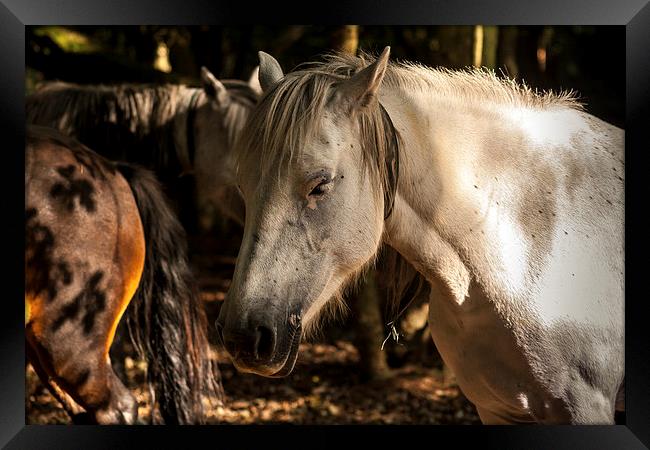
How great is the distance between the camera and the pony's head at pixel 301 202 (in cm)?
155

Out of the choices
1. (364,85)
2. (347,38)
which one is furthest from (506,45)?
(364,85)

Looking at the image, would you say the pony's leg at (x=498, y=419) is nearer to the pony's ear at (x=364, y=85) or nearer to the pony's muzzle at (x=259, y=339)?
→ the pony's muzzle at (x=259, y=339)

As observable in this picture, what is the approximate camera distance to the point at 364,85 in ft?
5.18

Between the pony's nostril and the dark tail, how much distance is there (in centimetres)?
125

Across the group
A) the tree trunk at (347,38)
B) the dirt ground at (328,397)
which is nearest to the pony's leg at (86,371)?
the dirt ground at (328,397)

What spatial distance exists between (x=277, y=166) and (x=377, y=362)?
3008 millimetres

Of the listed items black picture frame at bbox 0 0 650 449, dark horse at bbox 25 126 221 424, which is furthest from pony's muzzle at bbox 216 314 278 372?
dark horse at bbox 25 126 221 424

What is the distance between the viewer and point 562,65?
6.38m

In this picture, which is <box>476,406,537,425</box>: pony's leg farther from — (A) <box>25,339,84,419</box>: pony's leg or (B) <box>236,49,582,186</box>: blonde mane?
(A) <box>25,339,84,419</box>: pony's leg

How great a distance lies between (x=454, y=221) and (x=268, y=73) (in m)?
0.64

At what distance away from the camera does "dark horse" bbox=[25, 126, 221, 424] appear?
2312mm

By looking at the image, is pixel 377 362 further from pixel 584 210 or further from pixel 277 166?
pixel 277 166
